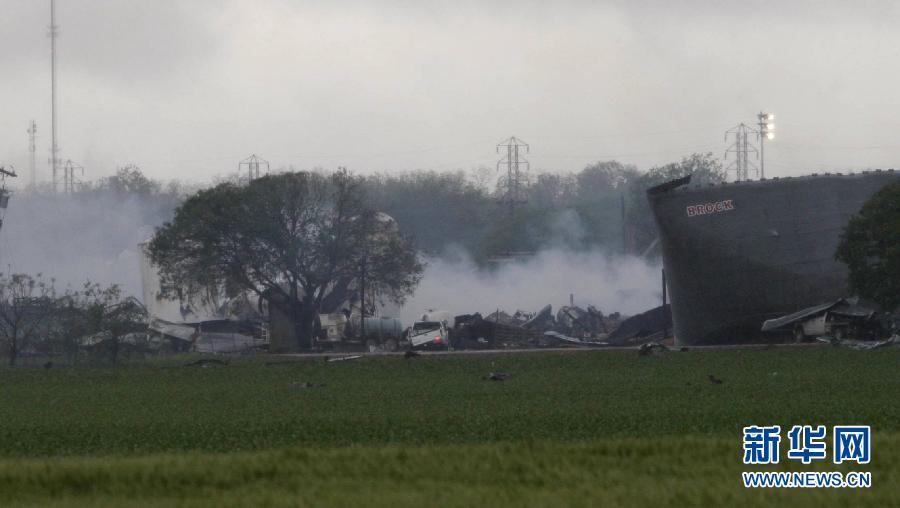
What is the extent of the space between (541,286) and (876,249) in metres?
57.9

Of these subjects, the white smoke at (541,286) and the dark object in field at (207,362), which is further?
the white smoke at (541,286)

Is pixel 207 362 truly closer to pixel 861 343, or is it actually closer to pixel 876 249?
pixel 861 343

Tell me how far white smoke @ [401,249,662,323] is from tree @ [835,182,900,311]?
160 feet

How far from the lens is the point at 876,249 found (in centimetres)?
6388

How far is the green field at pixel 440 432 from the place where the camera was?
16.3m

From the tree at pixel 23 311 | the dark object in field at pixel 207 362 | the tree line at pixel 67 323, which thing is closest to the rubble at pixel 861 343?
the dark object in field at pixel 207 362

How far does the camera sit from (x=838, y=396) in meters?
33.0

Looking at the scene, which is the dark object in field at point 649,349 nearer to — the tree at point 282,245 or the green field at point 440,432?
the green field at point 440,432

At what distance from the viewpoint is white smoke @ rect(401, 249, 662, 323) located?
116m

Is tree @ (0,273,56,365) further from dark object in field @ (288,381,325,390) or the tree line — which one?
dark object in field @ (288,381,325,390)

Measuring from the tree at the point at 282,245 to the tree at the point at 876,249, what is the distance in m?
33.4

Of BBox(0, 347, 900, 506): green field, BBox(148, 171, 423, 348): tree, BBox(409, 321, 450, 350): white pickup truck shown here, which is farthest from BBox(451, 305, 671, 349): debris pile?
BBox(0, 347, 900, 506): green field

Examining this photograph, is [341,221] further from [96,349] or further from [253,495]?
[253,495]

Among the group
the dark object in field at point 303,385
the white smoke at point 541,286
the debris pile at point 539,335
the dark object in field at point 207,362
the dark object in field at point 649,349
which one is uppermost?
the white smoke at point 541,286
